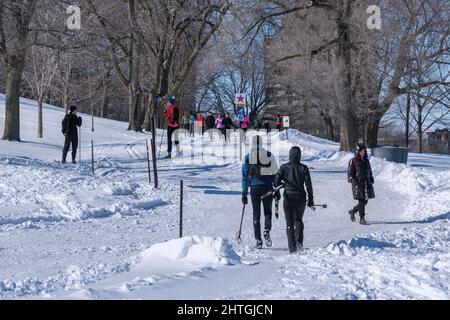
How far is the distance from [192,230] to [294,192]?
2903 millimetres

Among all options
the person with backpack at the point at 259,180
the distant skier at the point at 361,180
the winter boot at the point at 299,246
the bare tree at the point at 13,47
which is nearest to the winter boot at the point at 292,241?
the winter boot at the point at 299,246

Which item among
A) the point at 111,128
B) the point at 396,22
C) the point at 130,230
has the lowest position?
the point at 130,230

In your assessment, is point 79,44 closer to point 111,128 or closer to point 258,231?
point 258,231

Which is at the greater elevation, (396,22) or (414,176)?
(396,22)

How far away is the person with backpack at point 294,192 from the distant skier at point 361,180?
138 inches

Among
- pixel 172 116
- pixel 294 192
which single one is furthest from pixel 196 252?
pixel 172 116

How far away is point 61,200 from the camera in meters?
12.6

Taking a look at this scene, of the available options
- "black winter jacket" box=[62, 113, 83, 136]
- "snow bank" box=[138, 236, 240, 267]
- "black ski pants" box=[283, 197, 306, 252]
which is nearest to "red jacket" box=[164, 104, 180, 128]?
"black winter jacket" box=[62, 113, 83, 136]

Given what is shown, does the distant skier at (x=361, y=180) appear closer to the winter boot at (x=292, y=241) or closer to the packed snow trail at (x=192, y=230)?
the packed snow trail at (x=192, y=230)

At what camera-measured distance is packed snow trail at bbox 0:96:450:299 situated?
248 inches

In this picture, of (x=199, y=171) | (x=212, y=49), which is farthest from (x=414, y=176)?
(x=212, y=49)

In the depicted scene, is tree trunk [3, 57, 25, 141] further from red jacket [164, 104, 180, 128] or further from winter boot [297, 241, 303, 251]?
winter boot [297, 241, 303, 251]

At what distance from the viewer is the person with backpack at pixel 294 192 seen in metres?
9.13
